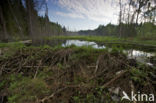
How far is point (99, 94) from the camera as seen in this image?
148 cm

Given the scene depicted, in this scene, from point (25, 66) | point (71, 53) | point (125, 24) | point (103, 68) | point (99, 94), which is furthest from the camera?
point (125, 24)

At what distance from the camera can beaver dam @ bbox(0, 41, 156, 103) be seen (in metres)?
1.46

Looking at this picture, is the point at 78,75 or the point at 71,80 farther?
the point at 78,75

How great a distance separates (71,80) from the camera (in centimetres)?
204

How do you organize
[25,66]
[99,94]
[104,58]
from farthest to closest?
[104,58] → [25,66] → [99,94]

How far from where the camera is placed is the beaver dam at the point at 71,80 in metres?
1.46

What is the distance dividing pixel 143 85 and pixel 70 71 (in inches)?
81.3

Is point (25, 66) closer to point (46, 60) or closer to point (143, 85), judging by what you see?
point (46, 60)

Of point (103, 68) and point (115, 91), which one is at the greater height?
point (103, 68)

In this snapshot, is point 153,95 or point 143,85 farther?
point 143,85

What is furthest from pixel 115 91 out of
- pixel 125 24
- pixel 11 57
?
pixel 125 24

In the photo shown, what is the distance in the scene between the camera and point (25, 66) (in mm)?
2492

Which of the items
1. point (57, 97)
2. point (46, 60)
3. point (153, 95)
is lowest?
point (57, 97)

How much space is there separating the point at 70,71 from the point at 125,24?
26179 millimetres
